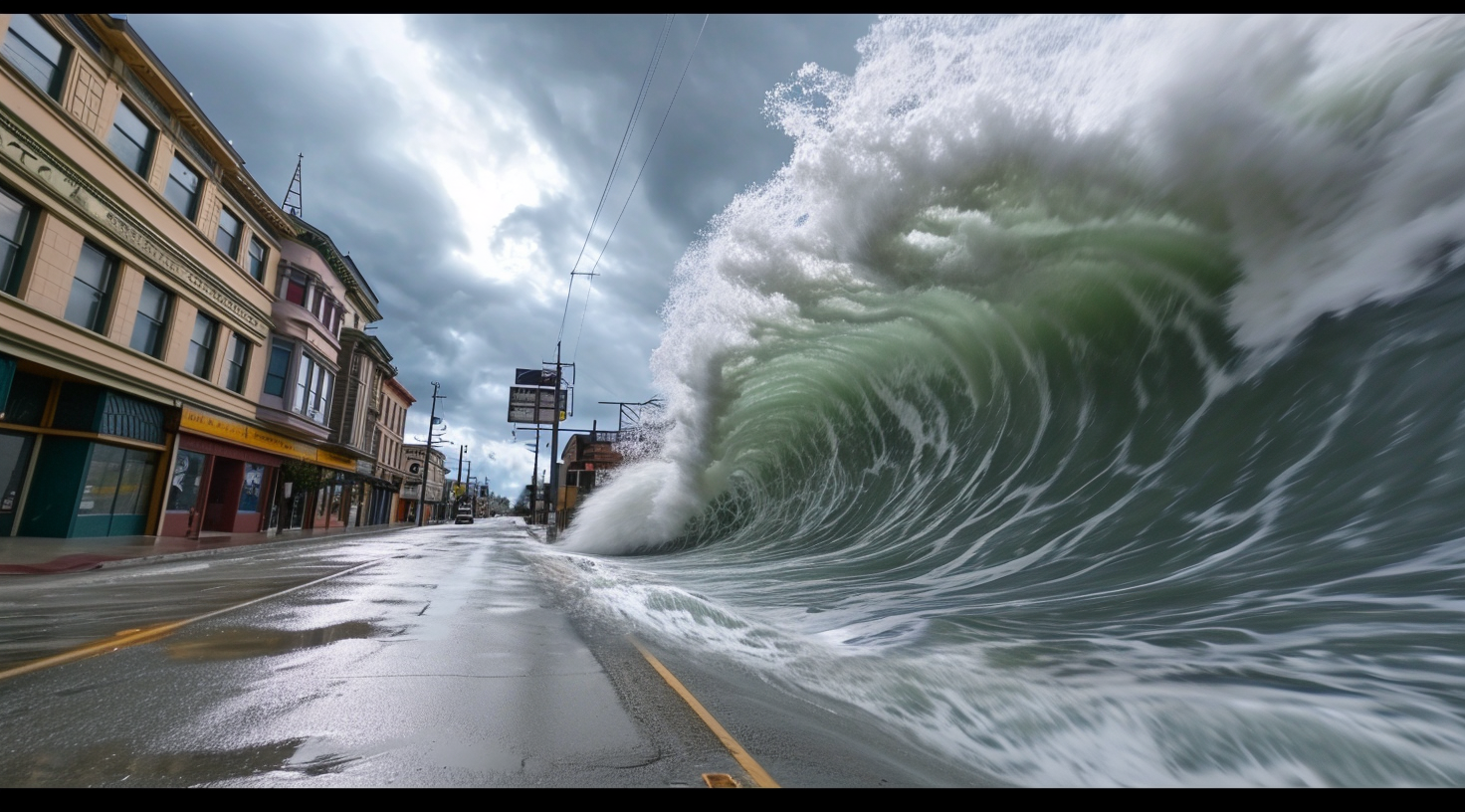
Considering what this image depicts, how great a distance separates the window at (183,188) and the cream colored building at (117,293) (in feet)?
0.20

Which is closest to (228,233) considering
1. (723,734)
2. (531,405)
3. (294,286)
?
(294,286)

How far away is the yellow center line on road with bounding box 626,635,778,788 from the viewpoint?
294 cm

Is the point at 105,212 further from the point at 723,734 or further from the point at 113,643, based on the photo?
the point at 723,734

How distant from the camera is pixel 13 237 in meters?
14.0

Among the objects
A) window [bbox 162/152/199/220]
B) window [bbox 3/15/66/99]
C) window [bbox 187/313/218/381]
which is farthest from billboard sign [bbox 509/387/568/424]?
window [bbox 3/15/66/99]

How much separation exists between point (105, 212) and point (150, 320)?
365cm

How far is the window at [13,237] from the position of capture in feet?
44.9

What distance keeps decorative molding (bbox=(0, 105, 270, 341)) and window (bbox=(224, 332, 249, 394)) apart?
2.68 feet

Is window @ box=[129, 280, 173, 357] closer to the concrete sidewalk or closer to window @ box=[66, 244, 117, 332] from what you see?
window @ box=[66, 244, 117, 332]

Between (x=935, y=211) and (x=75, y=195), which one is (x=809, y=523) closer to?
(x=935, y=211)

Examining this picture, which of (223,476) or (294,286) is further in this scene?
(294,286)

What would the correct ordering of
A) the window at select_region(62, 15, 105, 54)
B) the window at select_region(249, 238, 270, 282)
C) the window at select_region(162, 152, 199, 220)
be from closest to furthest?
the window at select_region(62, 15, 105, 54)
the window at select_region(162, 152, 199, 220)
the window at select_region(249, 238, 270, 282)

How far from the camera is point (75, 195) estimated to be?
50.1 feet
